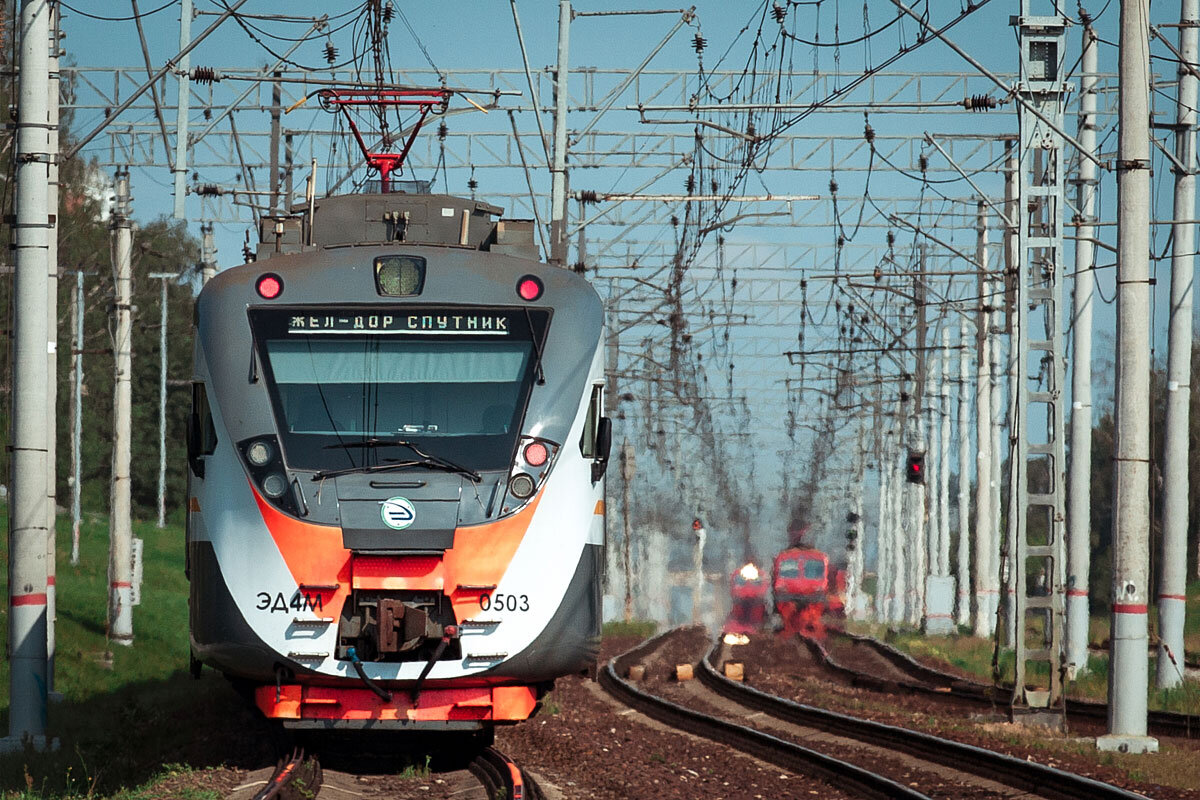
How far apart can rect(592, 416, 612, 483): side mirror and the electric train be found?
0.02m

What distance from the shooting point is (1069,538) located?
26.3 meters

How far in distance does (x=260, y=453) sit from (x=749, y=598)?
51.4 metres

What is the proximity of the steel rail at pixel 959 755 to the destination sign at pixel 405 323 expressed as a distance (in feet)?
18.1

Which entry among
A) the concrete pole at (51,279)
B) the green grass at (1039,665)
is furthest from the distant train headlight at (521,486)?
the green grass at (1039,665)

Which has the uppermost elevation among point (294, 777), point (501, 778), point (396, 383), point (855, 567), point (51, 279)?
point (51, 279)

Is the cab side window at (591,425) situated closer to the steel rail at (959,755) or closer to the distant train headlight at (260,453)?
the distant train headlight at (260,453)

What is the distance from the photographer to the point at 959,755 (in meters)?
14.9

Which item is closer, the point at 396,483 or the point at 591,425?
the point at 396,483

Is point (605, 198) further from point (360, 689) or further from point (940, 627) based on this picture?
point (940, 627)

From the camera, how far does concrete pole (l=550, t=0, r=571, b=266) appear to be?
24.6 m

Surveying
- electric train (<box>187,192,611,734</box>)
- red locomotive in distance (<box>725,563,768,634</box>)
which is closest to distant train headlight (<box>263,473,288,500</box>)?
electric train (<box>187,192,611,734</box>)

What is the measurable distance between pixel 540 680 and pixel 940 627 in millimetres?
32716

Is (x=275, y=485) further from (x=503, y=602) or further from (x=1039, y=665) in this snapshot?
(x=1039, y=665)

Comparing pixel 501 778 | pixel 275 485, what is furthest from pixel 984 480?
pixel 275 485
